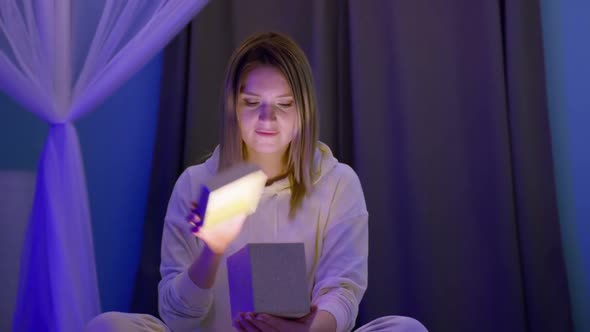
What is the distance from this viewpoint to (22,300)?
6.20 feet

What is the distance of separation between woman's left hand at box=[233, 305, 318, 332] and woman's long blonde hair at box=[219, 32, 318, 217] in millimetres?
451

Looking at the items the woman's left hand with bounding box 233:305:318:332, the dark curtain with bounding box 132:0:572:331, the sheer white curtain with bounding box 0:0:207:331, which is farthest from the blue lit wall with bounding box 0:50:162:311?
the woman's left hand with bounding box 233:305:318:332

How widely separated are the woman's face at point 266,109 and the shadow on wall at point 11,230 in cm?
104

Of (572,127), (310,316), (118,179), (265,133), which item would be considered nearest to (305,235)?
(265,133)

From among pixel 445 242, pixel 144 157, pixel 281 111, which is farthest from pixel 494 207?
pixel 144 157

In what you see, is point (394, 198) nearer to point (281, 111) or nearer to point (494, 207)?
point (494, 207)

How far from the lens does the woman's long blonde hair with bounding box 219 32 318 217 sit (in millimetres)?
1621

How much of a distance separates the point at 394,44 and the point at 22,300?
4.93 feet

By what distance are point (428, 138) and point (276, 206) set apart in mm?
904

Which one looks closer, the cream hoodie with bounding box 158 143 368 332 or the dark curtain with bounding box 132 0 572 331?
the cream hoodie with bounding box 158 143 368 332

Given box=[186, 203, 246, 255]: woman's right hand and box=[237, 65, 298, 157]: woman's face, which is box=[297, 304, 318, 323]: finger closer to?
box=[186, 203, 246, 255]: woman's right hand

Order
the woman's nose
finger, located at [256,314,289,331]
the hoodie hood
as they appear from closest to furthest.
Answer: finger, located at [256,314,289,331], the woman's nose, the hoodie hood

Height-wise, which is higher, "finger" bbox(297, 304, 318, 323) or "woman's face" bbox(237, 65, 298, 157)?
"woman's face" bbox(237, 65, 298, 157)

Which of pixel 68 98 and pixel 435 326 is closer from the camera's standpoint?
pixel 68 98
